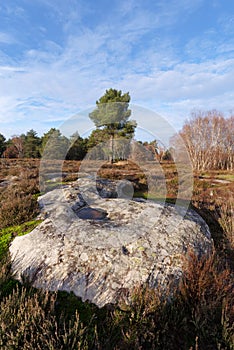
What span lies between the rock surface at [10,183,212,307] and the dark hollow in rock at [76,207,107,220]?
0.07 m

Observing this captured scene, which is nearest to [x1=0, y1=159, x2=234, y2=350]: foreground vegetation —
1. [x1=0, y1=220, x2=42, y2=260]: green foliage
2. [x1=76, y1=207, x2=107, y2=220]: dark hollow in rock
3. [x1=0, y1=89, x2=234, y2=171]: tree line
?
[x1=0, y1=220, x2=42, y2=260]: green foliage

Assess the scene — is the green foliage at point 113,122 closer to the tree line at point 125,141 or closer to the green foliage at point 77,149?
the tree line at point 125,141

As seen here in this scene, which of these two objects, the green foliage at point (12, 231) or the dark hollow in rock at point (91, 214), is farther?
the dark hollow in rock at point (91, 214)

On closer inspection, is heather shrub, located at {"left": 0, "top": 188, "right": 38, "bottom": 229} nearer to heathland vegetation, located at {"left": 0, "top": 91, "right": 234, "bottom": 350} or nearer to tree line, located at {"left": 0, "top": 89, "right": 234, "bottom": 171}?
heathland vegetation, located at {"left": 0, "top": 91, "right": 234, "bottom": 350}

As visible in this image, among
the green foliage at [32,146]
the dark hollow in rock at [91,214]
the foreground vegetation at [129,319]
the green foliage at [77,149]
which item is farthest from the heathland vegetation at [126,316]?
the green foliage at [32,146]

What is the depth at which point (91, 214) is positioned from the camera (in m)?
4.20

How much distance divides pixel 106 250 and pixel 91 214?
1.39 meters

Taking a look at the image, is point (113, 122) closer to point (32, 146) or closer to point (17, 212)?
point (17, 212)

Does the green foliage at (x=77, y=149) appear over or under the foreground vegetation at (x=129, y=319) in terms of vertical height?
over

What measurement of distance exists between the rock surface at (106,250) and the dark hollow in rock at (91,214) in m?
0.07

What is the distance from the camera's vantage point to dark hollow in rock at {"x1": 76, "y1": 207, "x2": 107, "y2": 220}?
4.04 m

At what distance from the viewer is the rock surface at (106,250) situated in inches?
99.0

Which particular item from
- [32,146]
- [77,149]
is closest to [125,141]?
[77,149]

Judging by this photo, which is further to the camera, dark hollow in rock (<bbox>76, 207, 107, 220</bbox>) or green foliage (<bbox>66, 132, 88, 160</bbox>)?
green foliage (<bbox>66, 132, 88, 160</bbox>)
